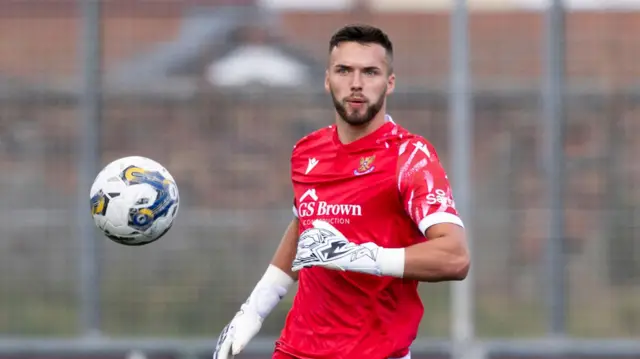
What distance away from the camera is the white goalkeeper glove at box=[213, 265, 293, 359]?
5.74 m

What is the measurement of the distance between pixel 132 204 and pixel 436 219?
4.75 feet

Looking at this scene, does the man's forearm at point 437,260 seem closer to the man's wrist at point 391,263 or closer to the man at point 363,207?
the man's wrist at point 391,263

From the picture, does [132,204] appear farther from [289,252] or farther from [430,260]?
[430,260]

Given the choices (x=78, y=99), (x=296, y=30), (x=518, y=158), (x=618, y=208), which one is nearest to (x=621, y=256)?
(x=618, y=208)

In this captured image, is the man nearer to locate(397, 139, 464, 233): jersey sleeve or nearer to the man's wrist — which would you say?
locate(397, 139, 464, 233): jersey sleeve

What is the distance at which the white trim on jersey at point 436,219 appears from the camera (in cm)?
508

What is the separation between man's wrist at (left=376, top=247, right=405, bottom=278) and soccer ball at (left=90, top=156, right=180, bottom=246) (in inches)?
49.9

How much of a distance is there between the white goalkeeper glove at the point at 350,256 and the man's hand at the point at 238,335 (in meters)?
0.78

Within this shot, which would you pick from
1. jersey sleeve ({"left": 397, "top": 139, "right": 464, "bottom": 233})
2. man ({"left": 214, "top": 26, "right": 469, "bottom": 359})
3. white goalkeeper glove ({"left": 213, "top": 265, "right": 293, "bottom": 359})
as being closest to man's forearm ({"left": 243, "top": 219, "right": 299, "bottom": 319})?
white goalkeeper glove ({"left": 213, "top": 265, "right": 293, "bottom": 359})

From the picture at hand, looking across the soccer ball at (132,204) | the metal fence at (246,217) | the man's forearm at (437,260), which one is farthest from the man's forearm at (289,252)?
the metal fence at (246,217)

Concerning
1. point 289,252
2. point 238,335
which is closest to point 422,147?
point 289,252

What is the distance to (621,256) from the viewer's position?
912 centimetres

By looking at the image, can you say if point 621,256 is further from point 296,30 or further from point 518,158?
point 296,30

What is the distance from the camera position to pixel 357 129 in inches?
220
